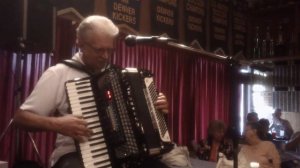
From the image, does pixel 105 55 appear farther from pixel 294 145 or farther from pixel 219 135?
pixel 294 145

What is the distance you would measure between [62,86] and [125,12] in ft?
11.1

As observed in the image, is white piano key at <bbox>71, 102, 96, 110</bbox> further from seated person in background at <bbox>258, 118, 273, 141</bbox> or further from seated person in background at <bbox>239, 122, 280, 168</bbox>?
seated person in background at <bbox>258, 118, 273, 141</bbox>

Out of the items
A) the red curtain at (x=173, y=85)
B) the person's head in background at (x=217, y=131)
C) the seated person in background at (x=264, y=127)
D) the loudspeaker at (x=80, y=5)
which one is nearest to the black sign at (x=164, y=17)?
the red curtain at (x=173, y=85)

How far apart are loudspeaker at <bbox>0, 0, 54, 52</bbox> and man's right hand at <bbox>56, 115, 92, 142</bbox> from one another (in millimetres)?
1569

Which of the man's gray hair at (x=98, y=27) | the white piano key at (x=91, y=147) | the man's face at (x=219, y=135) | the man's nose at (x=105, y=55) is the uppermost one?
the man's gray hair at (x=98, y=27)

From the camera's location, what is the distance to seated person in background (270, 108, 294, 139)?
285 inches

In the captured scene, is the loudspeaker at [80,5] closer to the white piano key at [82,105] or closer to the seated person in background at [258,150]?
the seated person in background at [258,150]

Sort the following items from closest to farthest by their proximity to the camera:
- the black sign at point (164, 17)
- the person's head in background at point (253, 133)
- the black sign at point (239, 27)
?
1. the person's head in background at point (253, 133)
2. the black sign at point (164, 17)
3. the black sign at point (239, 27)

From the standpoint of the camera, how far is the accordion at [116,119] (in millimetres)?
2082

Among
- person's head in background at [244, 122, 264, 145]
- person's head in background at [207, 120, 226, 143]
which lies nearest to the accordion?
person's head in background at [244, 122, 264, 145]

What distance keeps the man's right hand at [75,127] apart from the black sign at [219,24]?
5386 millimetres

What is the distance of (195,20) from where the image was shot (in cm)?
691

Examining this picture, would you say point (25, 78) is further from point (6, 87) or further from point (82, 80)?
point (82, 80)

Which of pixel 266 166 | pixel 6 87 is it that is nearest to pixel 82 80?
pixel 6 87
